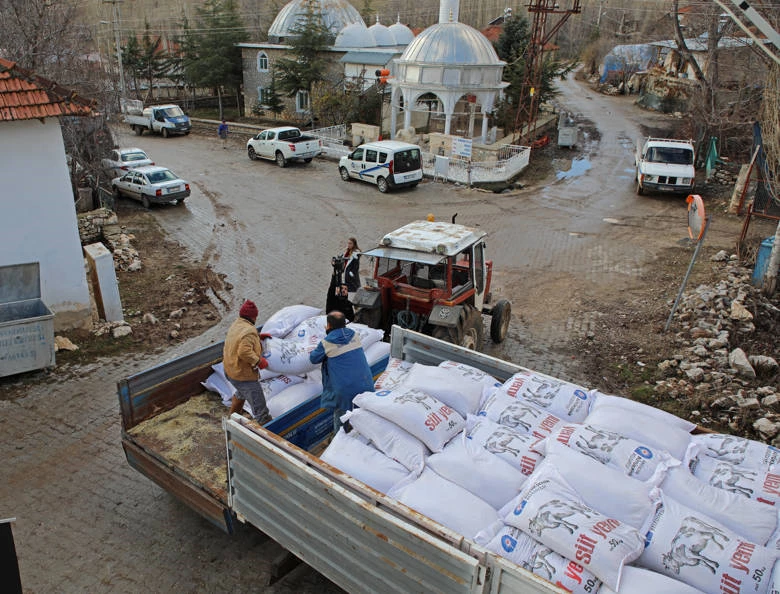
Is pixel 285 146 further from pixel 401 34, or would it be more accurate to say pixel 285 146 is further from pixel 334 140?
pixel 401 34

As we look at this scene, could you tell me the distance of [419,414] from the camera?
4.59 m

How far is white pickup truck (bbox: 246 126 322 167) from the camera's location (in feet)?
74.7

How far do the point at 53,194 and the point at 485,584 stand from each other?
8.61m

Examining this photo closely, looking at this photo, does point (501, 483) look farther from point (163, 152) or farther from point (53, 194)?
point (163, 152)

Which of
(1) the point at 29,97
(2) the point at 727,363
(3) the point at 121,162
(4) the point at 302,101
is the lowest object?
(2) the point at 727,363

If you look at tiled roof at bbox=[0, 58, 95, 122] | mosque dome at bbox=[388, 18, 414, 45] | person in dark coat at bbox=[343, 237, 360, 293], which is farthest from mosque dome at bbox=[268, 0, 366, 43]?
person in dark coat at bbox=[343, 237, 360, 293]

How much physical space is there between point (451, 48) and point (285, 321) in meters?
20.7

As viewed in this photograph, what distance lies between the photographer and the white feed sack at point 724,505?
3.70m

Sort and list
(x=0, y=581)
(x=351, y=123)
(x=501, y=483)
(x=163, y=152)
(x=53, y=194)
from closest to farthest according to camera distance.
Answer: (x=0, y=581), (x=501, y=483), (x=53, y=194), (x=163, y=152), (x=351, y=123)

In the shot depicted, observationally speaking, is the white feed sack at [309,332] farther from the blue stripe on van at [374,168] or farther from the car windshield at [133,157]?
the car windshield at [133,157]

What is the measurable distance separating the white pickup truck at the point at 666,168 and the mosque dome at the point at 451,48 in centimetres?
828

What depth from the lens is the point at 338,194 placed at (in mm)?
19359

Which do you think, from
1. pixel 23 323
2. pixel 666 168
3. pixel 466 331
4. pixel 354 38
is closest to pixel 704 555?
pixel 466 331

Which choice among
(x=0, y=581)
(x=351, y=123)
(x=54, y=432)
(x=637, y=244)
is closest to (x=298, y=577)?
(x=0, y=581)
